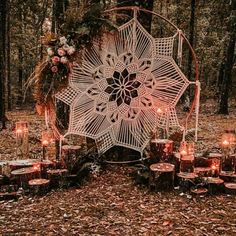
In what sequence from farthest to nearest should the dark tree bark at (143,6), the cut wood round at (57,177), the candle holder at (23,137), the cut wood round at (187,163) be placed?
the dark tree bark at (143,6) < the candle holder at (23,137) < the cut wood round at (57,177) < the cut wood round at (187,163)

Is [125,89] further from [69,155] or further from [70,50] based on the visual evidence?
[69,155]

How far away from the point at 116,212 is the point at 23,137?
9.80 feet

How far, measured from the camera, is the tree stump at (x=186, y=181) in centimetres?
598

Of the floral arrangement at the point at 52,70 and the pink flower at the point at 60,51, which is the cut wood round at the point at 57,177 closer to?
the floral arrangement at the point at 52,70

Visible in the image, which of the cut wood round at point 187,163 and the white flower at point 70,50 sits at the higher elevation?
the white flower at point 70,50

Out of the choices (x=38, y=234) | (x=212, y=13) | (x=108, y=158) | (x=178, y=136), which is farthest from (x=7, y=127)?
(x=212, y=13)

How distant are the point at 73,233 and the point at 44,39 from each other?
145 inches

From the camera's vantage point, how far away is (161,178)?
6047mm

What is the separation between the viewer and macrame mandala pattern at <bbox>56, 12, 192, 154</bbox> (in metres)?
6.98

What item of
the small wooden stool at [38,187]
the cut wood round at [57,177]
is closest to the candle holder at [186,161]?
the cut wood round at [57,177]

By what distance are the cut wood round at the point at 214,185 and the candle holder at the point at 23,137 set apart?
11.7 ft

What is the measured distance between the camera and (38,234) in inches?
182

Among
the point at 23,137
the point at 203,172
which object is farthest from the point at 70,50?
the point at 203,172

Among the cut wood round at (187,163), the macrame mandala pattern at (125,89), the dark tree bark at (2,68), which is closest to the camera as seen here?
the cut wood round at (187,163)
